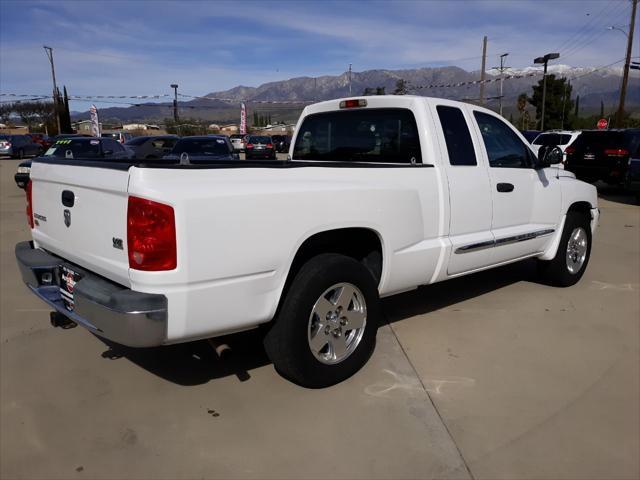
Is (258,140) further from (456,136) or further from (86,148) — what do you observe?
(456,136)

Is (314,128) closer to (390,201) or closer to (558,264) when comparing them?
(390,201)

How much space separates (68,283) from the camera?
328cm

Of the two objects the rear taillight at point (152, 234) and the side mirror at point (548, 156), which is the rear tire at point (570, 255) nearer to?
the side mirror at point (548, 156)

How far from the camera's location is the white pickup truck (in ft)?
8.62

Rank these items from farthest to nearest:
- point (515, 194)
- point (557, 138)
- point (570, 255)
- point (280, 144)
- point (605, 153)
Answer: point (280, 144) → point (557, 138) → point (605, 153) → point (570, 255) → point (515, 194)

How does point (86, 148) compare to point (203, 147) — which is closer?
point (86, 148)

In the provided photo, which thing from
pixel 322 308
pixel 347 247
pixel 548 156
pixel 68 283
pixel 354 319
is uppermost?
pixel 548 156

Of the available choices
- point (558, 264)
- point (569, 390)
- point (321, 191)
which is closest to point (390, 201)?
point (321, 191)

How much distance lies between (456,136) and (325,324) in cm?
199

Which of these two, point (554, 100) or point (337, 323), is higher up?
point (554, 100)

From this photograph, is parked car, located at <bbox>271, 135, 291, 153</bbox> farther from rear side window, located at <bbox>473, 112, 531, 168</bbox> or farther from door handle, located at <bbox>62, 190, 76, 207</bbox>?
door handle, located at <bbox>62, 190, 76, 207</bbox>

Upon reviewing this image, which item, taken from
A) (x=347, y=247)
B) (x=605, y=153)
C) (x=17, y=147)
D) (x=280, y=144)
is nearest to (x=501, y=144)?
(x=347, y=247)

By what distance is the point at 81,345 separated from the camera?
4.13 metres

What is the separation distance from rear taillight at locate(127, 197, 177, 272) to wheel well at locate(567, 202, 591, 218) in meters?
4.51
